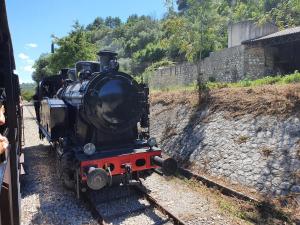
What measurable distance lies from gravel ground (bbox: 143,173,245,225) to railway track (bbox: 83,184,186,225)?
16 centimetres

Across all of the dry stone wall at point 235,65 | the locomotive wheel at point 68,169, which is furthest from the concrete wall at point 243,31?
the locomotive wheel at point 68,169

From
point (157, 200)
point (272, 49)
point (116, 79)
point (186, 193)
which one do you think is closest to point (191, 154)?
point (186, 193)

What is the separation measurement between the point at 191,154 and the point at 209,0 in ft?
22.7

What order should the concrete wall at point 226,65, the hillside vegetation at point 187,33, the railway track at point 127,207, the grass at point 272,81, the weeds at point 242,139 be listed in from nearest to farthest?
1. the railway track at point 127,207
2. the weeds at point 242,139
3. the grass at point 272,81
4. the hillside vegetation at point 187,33
5. the concrete wall at point 226,65

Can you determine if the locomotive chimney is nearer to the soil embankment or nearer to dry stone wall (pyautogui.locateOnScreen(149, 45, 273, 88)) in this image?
the soil embankment

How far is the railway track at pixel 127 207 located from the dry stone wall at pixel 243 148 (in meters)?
1.94

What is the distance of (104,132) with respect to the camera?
7145mm

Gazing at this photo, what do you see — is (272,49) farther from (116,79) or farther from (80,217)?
(80,217)

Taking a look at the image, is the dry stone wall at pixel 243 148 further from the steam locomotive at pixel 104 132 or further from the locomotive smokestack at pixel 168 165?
the steam locomotive at pixel 104 132

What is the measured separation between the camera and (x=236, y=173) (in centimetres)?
743

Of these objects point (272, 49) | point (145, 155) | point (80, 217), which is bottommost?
point (80, 217)

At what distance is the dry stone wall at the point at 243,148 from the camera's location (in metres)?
6.70

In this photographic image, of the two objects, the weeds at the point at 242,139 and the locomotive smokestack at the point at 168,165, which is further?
the weeds at the point at 242,139

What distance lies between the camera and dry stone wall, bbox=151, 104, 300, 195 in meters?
6.70
